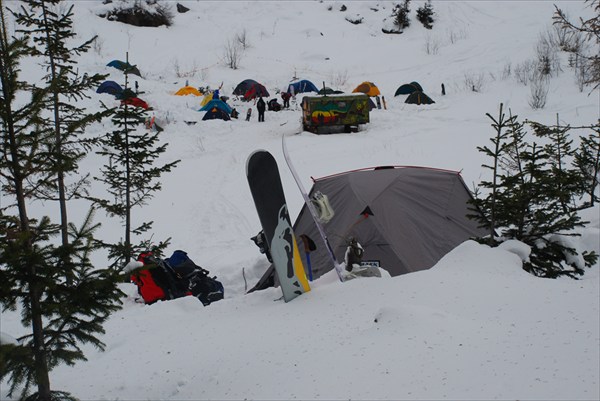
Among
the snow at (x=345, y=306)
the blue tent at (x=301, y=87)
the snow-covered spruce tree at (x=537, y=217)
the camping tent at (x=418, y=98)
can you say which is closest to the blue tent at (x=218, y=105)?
the snow at (x=345, y=306)

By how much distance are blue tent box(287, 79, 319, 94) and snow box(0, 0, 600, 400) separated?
4.19 feet

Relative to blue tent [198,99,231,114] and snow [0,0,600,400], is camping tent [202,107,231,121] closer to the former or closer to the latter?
blue tent [198,99,231,114]

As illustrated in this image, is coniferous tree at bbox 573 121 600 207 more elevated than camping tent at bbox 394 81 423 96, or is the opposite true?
camping tent at bbox 394 81 423 96

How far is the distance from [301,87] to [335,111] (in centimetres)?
980

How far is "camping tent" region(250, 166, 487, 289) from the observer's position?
720 centimetres

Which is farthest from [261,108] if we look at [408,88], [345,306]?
[345,306]

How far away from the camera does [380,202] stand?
759cm

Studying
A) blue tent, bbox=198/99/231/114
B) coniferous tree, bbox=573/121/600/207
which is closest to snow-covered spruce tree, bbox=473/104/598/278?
coniferous tree, bbox=573/121/600/207

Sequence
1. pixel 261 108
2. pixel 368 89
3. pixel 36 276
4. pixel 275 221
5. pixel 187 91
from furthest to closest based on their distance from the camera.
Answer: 1. pixel 368 89
2. pixel 187 91
3. pixel 261 108
4. pixel 275 221
5. pixel 36 276

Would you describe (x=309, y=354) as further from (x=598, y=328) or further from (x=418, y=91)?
(x=418, y=91)

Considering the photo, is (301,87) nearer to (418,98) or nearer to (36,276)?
(418,98)

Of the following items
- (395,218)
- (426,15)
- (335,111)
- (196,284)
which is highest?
(426,15)

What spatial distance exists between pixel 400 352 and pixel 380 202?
4.41m

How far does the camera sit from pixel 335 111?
66.7ft
